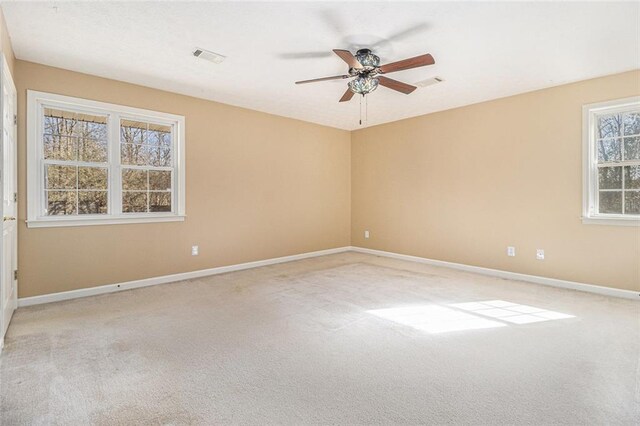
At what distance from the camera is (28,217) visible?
340 centimetres

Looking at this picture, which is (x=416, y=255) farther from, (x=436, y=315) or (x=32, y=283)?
(x=32, y=283)

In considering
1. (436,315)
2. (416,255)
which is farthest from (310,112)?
(436,315)

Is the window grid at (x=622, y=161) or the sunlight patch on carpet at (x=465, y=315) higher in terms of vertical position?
the window grid at (x=622, y=161)

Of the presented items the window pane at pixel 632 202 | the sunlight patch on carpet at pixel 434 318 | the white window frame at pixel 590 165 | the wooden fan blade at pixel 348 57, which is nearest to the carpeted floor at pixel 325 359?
the sunlight patch on carpet at pixel 434 318

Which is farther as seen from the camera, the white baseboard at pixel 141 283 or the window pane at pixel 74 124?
the window pane at pixel 74 124

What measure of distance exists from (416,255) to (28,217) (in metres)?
5.38

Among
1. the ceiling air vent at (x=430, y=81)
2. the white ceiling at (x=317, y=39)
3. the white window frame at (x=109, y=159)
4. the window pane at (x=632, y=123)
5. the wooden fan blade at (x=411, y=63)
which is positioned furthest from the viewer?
the ceiling air vent at (x=430, y=81)

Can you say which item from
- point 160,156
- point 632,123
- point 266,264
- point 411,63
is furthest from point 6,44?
point 632,123

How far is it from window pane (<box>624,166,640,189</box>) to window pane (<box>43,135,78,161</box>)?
644 cm

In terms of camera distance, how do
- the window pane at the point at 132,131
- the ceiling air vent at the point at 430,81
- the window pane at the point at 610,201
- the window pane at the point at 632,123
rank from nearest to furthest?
1. the window pane at the point at 632,123
2. the window pane at the point at 610,201
3. the ceiling air vent at the point at 430,81
4. the window pane at the point at 132,131

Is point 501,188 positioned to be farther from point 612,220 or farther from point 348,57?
point 348,57

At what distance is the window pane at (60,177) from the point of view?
3.61m

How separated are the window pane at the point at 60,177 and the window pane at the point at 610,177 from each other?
6.29m

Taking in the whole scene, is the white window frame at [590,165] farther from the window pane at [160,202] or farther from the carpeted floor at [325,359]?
the window pane at [160,202]
